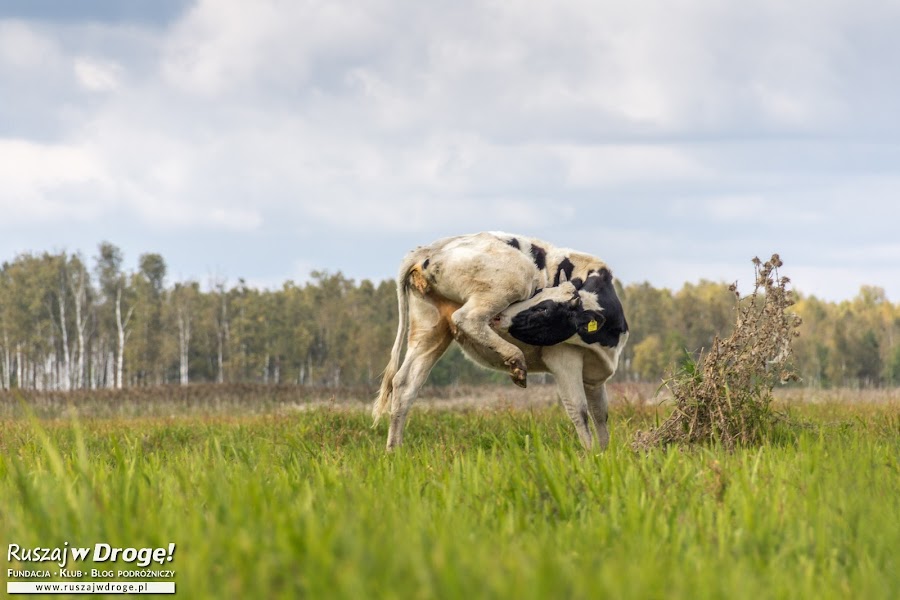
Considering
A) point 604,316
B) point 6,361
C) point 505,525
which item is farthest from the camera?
point 6,361

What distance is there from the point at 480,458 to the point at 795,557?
2103mm

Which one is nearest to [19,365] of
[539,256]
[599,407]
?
[599,407]

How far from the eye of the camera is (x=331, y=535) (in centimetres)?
286

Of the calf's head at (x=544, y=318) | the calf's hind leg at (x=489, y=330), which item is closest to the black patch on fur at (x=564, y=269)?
the calf's head at (x=544, y=318)

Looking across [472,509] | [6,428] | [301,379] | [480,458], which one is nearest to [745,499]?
[472,509]

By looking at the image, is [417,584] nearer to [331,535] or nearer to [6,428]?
[331,535]

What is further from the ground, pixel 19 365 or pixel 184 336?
pixel 184 336

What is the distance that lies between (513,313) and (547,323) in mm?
329

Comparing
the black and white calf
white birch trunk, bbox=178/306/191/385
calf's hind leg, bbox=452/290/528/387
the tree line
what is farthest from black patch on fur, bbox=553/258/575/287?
white birch trunk, bbox=178/306/191/385

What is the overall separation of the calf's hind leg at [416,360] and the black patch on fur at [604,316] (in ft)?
4.40

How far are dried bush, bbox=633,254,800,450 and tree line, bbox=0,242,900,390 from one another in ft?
161

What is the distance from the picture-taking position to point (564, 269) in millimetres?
7727

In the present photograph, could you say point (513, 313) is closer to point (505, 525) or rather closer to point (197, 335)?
point (505, 525)

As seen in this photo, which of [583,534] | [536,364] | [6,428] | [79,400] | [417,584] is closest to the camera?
[417,584]
